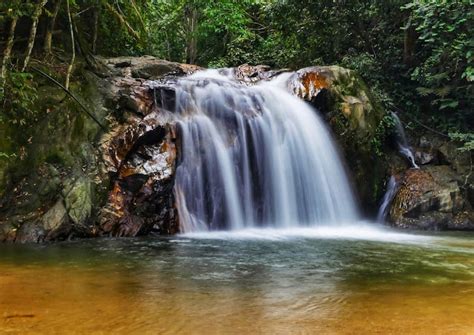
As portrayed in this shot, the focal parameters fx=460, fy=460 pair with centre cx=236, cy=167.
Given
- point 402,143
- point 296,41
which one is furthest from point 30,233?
point 296,41

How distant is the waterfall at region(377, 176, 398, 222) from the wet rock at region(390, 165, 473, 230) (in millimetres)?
140

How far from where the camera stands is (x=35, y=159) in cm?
674

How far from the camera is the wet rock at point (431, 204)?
370 inches

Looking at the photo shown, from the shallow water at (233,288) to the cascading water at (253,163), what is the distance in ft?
5.74

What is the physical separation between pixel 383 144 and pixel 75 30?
7146 mm

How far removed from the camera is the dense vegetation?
7410mm

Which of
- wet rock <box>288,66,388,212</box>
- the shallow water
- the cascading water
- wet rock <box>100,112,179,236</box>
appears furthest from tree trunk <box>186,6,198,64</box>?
the shallow water

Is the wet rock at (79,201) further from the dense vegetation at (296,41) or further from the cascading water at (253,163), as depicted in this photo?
the cascading water at (253,163)

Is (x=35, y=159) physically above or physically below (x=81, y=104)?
below

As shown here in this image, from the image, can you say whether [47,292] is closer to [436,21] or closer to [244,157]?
[244,157]

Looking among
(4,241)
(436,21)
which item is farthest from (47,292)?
(436,21)

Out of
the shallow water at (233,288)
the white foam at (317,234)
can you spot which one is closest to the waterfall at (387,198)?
the white foam at (317,234)

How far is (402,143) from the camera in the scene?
11.2 m

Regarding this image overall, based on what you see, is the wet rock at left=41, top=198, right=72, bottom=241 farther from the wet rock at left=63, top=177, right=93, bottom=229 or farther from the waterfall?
the waterfall
